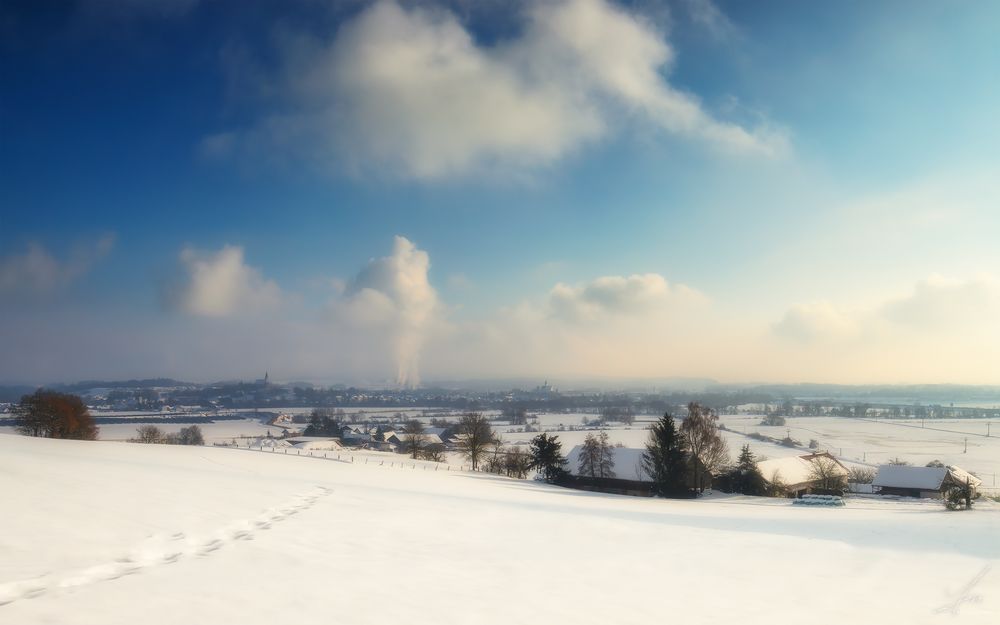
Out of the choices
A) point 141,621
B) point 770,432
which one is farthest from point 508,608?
point 770,432

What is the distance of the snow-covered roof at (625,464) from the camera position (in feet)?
137

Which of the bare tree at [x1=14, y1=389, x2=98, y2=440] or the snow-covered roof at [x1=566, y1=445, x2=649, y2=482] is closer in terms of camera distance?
the snow-covered roof at [x1=566, y1=445, x2=649, y2=482]

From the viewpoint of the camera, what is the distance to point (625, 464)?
4325 cm

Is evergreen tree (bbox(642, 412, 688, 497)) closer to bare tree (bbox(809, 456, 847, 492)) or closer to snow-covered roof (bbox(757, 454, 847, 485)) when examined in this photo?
snow-covered roof (bbox(757, 454, 847, 485))

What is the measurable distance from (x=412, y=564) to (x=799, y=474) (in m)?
48.7

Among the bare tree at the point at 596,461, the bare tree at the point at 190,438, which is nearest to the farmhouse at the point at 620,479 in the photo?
the bare tree at the point at 596,461

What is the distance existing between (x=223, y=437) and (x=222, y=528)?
79522 millimetres

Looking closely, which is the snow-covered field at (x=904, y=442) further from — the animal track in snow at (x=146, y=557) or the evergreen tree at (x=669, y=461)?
the animal track in snow at (x=146, y=557)

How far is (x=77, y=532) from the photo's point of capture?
22.5 ft

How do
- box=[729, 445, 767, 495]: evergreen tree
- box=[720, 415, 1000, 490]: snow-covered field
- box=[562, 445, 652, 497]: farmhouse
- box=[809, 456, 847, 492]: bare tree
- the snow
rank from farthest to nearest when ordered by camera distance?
box=[720, 415, 1000, 490]: snow-covered field → box=[809, 456, 847, 492]: bare tree → the snow → box=[562, 445, 652, 497]: farmhouse → box=[729, 445, 767, 495]: evergreen tree

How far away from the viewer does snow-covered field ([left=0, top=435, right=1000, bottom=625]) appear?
210 inches

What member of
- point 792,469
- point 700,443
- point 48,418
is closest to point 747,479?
point 700,443

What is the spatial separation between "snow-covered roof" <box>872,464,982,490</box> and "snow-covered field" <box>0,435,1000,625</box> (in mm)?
38022

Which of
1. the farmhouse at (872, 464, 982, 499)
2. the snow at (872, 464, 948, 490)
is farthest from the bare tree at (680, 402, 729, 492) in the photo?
the snow at (872, 464, 948, 490)
